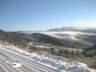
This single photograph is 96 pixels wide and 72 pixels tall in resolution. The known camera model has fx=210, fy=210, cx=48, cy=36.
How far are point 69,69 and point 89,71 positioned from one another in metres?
1.69

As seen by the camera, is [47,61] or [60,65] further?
[47,61]

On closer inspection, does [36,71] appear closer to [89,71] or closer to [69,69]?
[69,69]

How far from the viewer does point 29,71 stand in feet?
49.4

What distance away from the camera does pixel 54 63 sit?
1792cm

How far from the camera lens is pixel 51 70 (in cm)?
1512

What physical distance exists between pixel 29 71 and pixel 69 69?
2893 mm

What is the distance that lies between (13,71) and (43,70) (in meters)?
2.16

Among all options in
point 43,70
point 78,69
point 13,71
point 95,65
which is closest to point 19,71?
point 13,71

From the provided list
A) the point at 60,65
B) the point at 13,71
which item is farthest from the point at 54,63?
the point at 13,71

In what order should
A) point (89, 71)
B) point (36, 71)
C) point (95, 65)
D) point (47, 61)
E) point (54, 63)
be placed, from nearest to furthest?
point (89, 71) → point (36, 71) → point (95, 65) → point (54, 63) → point (47, 61)

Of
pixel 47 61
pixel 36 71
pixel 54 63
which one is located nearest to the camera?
pixel 36 71

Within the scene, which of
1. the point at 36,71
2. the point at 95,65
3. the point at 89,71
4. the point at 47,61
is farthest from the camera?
the point at 47,61

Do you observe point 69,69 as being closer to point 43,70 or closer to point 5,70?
point 43,70

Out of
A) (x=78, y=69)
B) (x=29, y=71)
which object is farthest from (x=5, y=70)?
(x=78, y=69)
